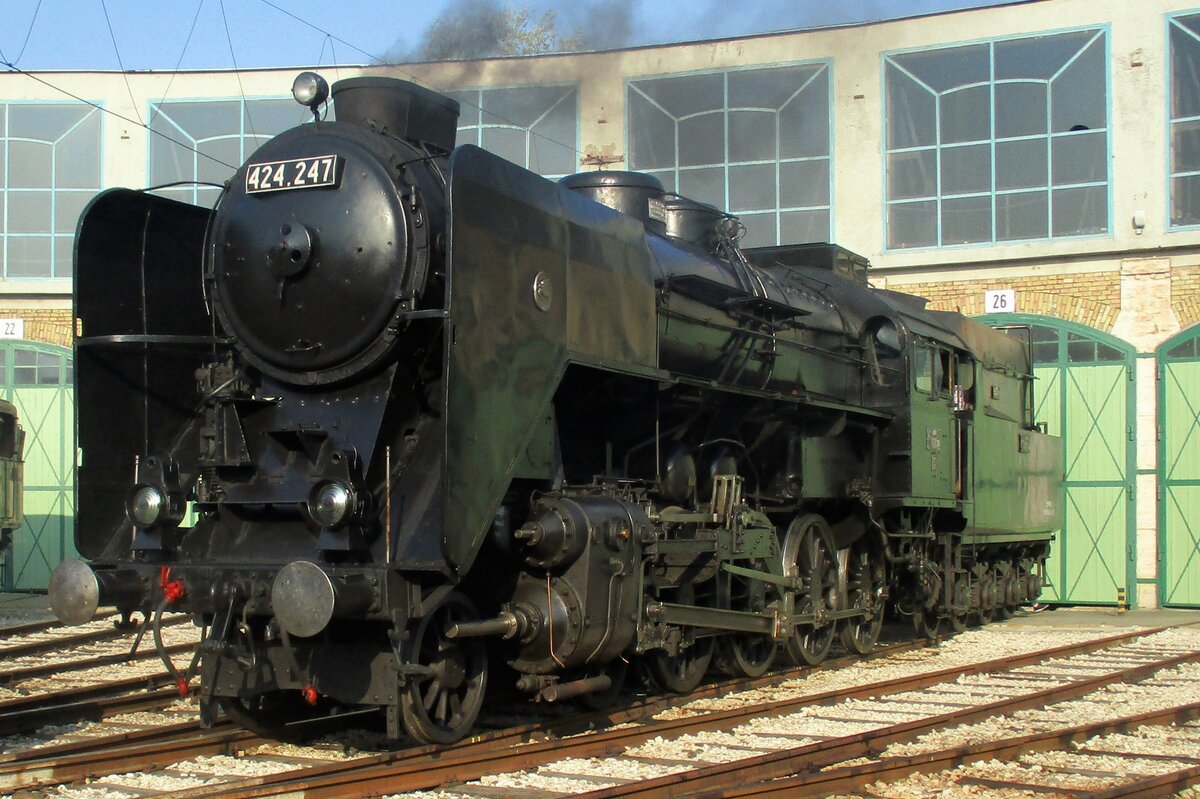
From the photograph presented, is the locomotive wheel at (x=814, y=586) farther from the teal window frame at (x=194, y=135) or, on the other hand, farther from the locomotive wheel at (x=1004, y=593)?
the teal window frame at (x=194, y=135)

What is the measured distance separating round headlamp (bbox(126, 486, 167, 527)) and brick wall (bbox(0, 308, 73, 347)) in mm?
15816

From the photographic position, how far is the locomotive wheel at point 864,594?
11.5 m

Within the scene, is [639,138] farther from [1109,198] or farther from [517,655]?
[517,655]

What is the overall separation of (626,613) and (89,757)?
2.87 metres

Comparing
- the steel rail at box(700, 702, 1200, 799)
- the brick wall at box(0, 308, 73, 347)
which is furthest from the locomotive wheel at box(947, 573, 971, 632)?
the brick wall at box(0, 308, 73, 347)

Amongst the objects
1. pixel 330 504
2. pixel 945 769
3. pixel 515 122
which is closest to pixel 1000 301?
pixel 515 122

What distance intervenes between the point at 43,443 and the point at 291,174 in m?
16.9

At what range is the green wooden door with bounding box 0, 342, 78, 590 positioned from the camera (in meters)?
21.6

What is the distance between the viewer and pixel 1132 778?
249 inches

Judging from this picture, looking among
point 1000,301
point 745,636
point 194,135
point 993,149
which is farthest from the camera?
point 194,135

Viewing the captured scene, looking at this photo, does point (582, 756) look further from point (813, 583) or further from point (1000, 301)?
point (1000, 301)

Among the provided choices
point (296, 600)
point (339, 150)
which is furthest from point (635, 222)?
point (296, 600)

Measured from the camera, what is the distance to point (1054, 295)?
18.3 m

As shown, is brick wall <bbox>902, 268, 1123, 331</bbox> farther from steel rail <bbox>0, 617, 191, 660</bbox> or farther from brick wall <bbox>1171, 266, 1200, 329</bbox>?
steel rail <bbox>0, 617, 191, 660</bbox>
